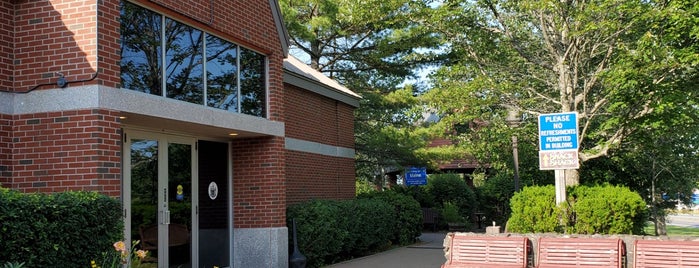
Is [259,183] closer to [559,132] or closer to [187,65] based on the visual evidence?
[187,65]

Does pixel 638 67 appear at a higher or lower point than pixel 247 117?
higher

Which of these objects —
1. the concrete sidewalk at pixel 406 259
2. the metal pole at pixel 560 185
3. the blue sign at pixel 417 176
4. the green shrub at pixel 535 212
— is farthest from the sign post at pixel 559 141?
the blue sign at pixel 417 176

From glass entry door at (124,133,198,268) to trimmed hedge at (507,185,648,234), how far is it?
6.85 metres

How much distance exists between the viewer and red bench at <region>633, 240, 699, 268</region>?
26.5 feet

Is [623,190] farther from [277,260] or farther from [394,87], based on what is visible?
[394,87]

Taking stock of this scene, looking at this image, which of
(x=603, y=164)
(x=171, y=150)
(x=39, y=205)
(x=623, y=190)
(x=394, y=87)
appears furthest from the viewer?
(x=394, y=87)

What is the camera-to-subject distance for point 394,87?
24812 millimetres

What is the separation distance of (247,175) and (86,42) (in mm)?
4827

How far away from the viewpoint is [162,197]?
10.1 metres

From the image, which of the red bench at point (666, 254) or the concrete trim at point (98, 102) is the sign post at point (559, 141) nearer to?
the red bench at point (666, 254)

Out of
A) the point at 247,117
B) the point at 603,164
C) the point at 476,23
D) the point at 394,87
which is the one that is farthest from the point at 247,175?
the point at 394,87

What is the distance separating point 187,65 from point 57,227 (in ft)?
12.3

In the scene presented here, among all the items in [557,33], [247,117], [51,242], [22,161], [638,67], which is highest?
[557,33]

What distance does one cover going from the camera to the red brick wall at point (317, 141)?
1470 cm
